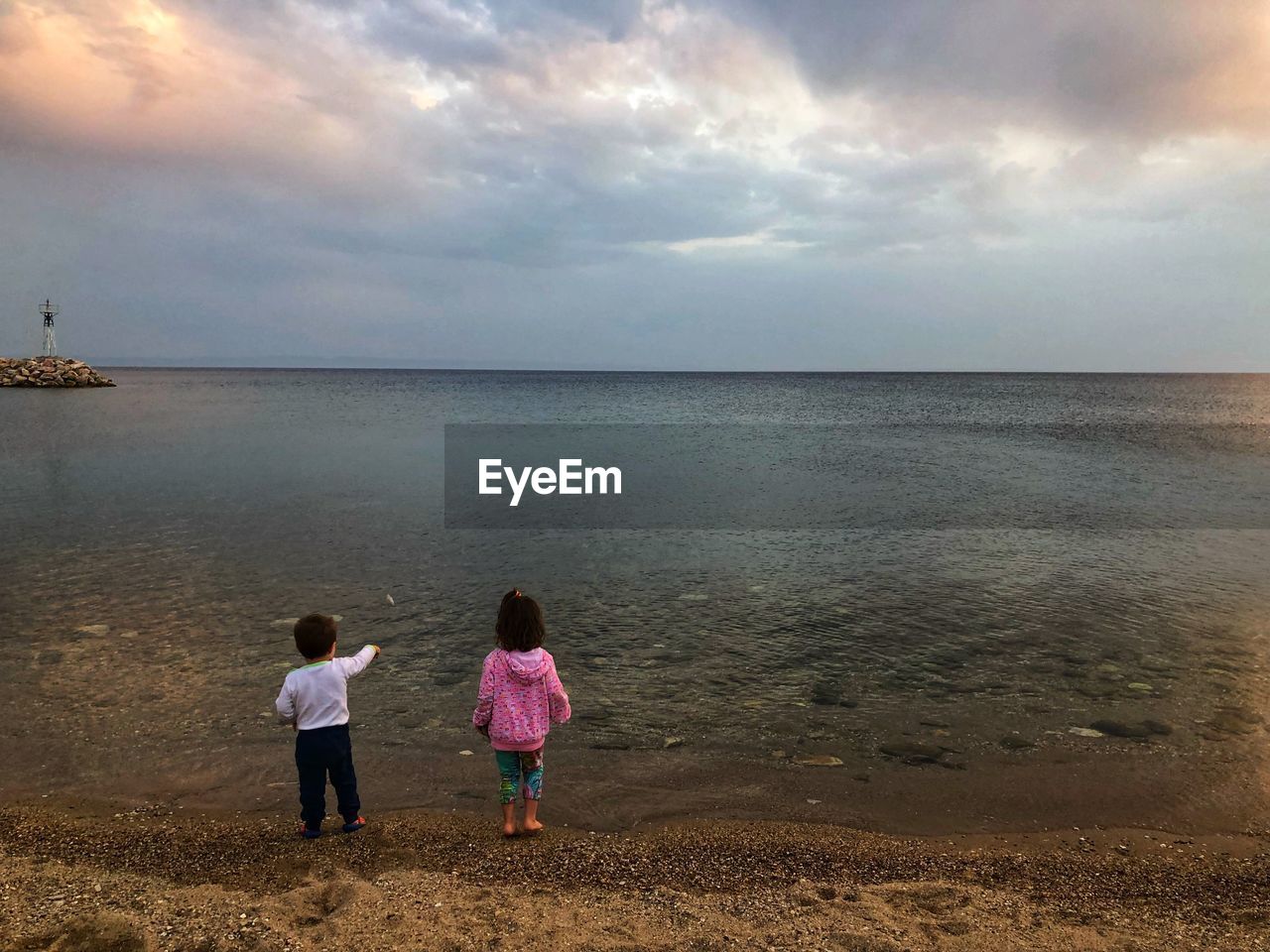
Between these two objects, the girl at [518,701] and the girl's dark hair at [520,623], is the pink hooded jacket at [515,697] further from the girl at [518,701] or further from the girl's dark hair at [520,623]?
the girl's dark hair at [520,623]

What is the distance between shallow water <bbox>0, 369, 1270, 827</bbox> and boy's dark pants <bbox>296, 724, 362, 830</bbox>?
1759 millimetres

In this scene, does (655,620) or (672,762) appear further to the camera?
(655,620)

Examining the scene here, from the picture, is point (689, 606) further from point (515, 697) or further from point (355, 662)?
point (355, 662)

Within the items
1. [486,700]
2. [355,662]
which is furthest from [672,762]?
[355,662]

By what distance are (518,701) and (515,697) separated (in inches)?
1.6

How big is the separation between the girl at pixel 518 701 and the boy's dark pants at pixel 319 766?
1.03 meters

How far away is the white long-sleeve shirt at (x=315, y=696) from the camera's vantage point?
577 cm

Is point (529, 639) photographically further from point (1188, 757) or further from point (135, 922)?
point (1188, 757)

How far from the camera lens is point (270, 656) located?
10.1 metres

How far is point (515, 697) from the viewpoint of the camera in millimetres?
6113

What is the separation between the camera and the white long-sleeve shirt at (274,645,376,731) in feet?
18.9

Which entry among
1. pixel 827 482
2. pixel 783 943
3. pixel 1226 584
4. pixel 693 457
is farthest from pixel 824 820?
pixel 693 457

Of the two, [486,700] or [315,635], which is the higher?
[315,635]

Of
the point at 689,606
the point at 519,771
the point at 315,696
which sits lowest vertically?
the point at 689,606
